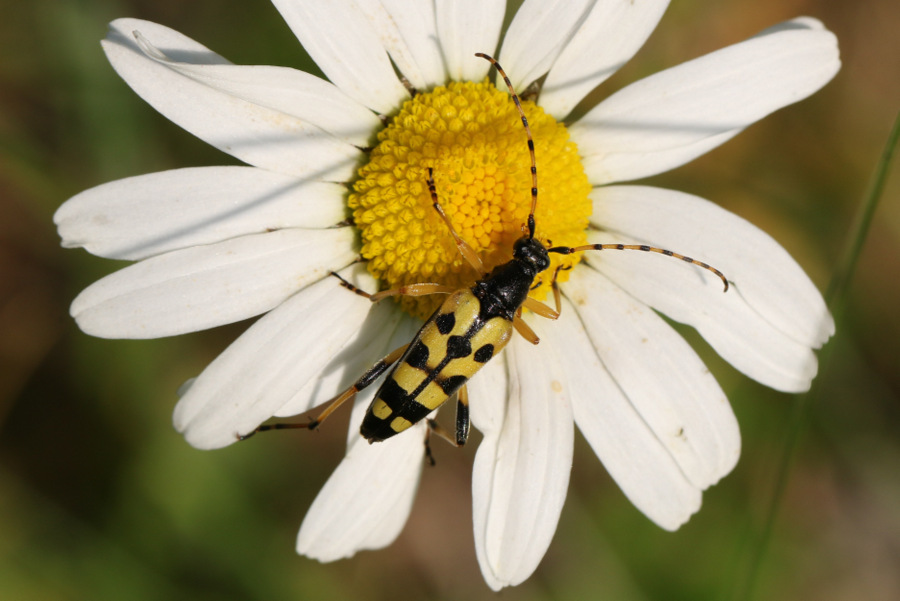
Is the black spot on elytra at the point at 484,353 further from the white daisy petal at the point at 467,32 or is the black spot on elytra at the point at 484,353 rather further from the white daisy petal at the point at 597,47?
the white daisy petal at the point at 467,32

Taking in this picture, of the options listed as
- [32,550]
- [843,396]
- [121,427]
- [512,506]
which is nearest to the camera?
[512,506]

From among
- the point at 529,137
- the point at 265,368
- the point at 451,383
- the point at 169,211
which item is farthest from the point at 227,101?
the point at 451,383

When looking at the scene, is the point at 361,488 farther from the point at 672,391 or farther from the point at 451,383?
the point at 672,391

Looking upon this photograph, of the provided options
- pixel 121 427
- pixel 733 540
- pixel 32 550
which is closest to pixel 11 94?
pixel 121 427

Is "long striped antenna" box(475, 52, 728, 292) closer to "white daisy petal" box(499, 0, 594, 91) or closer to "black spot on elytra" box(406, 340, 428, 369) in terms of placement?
"white daisy petal" box(499, 0, 594, 91)

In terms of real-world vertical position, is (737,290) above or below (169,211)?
below

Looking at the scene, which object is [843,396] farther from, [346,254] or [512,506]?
[346,254]
